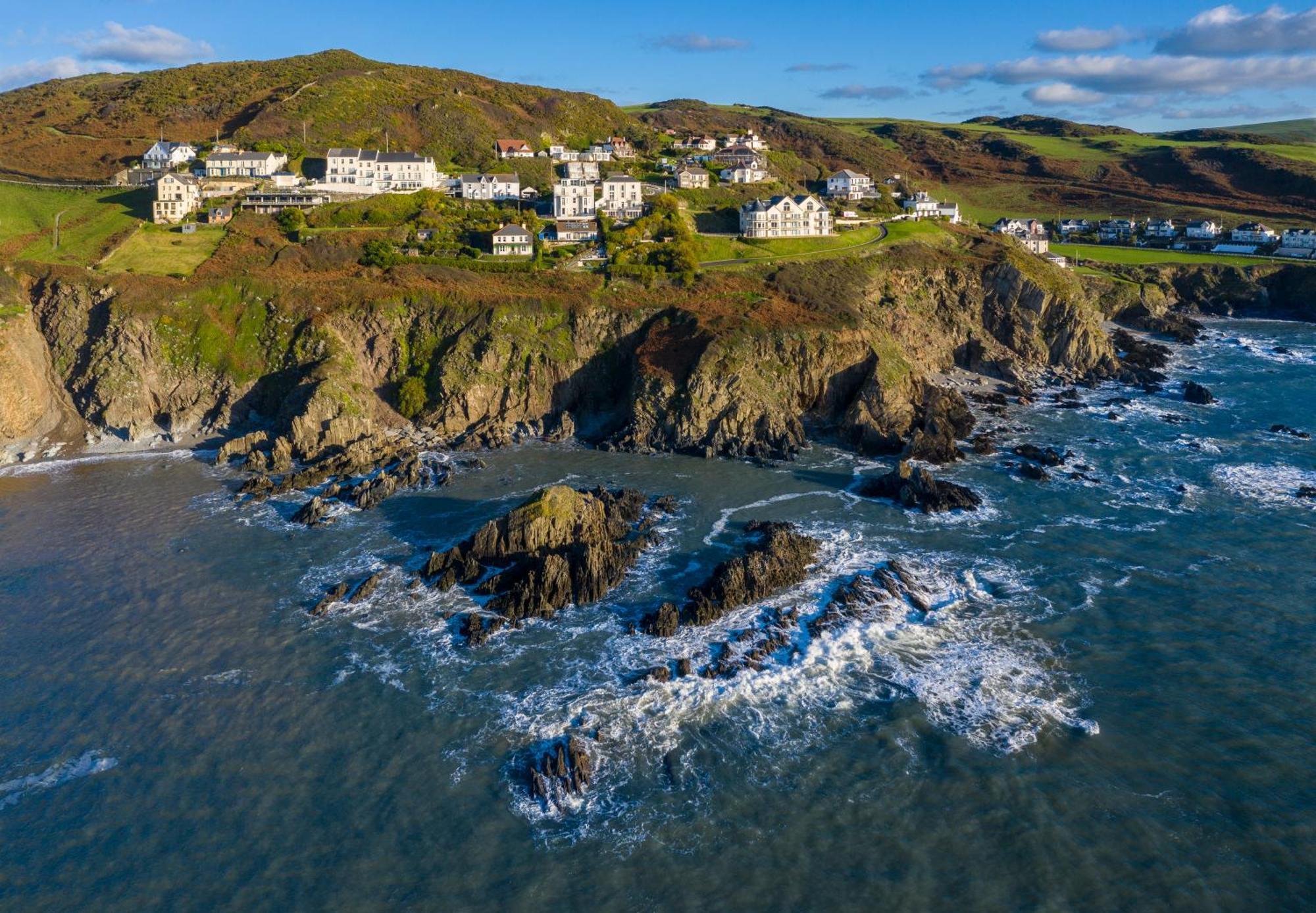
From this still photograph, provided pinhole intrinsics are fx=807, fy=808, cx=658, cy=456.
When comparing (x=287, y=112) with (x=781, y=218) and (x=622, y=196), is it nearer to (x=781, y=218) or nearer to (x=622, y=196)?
(x=622, y=196)

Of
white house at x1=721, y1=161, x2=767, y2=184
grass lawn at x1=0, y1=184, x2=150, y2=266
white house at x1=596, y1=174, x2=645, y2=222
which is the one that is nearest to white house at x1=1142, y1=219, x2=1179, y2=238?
white house at x1=721, y1=161, x2=767, y2=184

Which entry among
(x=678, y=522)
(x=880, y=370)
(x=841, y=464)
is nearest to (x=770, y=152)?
(x=880, y=370)

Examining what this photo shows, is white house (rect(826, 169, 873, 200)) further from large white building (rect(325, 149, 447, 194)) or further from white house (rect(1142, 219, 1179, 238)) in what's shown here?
white house (rect(1142, 219, 1179, 238))

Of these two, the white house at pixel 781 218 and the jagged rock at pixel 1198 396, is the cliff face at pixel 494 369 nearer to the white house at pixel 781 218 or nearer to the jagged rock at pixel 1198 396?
the white house at pixel 781 218

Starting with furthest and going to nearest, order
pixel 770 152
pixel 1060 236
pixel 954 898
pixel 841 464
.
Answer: pixel 1060 236 → pixel 770 152 → pixel 841 464 → pixel 954 898

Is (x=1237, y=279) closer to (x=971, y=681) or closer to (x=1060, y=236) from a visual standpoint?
(x=1060, y=236)

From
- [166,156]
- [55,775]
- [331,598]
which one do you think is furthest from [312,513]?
[166,156]
